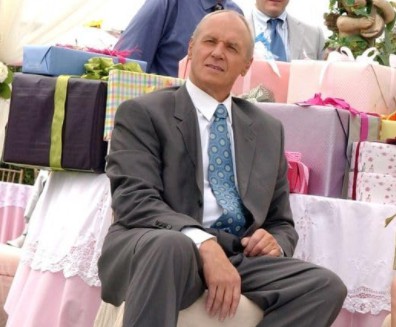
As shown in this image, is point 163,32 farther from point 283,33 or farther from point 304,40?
point 304,40

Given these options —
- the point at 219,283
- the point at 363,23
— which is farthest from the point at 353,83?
the point at 219,283

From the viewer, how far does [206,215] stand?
11.3 ft

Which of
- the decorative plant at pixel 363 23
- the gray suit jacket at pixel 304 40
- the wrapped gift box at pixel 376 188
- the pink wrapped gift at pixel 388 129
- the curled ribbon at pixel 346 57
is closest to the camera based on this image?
the wrapped gift box at pixel 376 188

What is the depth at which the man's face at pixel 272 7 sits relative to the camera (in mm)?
5422

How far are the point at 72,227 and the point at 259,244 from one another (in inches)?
43.9

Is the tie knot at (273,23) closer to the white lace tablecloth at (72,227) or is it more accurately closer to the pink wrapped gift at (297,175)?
the pink wrapped gift at (297,175)

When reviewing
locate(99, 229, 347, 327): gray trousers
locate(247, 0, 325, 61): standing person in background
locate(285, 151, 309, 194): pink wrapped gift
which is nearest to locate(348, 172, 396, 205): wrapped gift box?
locate(285, 151, 309, 194): pink wrapped gift

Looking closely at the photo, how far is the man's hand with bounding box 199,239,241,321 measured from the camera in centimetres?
310

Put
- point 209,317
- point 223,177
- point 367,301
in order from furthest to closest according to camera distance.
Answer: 1. point 367,301
2. point 223,177
3. point 209,317

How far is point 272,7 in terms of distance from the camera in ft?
17.8

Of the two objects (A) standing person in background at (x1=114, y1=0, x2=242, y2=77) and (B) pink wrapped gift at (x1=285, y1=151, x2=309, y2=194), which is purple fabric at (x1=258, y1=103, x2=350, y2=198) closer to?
(B) pink wrapped gift at (x1=285, y1=151, x2=309, y2=194)

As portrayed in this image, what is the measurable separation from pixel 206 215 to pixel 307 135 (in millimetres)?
987

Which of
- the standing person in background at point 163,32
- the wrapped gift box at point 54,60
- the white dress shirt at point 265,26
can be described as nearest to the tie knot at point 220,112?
the wrapped gift box at point 54,60

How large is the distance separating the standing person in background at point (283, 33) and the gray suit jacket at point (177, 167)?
5.43ft
